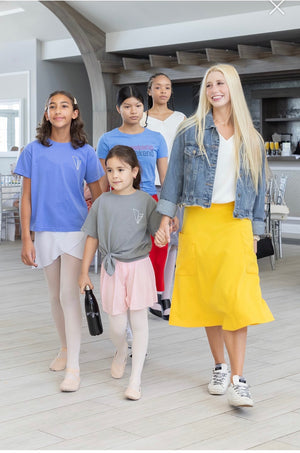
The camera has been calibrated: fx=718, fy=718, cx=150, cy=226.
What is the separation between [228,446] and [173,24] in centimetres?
853

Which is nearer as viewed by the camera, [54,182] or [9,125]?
[54,182]

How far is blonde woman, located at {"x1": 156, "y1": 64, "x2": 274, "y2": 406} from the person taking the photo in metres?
2.99

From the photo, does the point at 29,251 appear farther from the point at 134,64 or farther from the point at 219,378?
the point at 134,64

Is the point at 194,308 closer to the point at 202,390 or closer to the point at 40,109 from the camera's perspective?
the point at 202,390

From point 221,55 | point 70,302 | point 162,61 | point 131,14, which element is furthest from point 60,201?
point 162,61

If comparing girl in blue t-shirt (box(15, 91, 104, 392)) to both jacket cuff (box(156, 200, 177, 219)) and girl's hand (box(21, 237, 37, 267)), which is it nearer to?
girl's hand (box(21, 237, 37, 267))

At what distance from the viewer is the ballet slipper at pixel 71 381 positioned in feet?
10.7

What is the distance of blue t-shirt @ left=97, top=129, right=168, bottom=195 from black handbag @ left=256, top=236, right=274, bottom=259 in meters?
3.58

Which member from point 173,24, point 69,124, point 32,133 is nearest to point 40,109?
point 32,133

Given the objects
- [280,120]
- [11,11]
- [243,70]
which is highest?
[11,11]

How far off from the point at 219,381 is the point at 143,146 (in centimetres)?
130

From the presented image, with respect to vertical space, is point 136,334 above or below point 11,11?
below

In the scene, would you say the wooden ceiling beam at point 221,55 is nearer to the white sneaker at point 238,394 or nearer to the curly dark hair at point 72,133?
the curly dark hair at point 72,133

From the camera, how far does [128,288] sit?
3.27 meters
